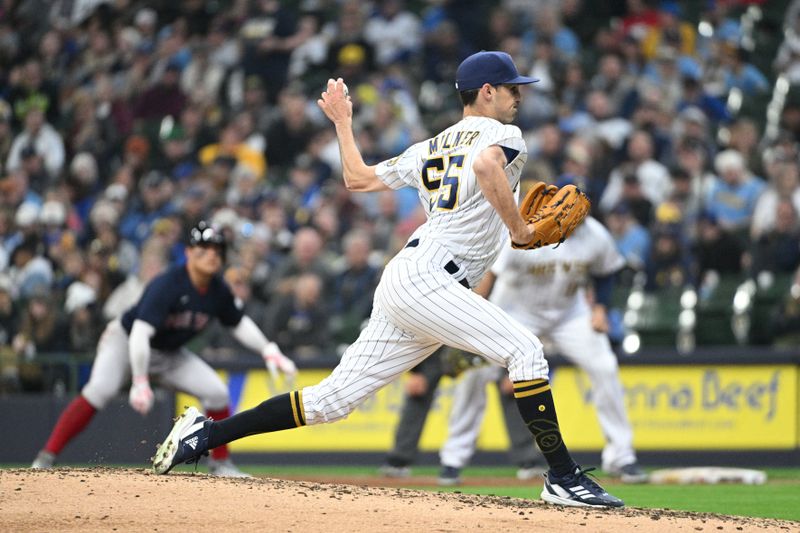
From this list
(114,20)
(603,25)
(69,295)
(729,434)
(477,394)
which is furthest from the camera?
(114,20)

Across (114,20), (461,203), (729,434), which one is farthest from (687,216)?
(114,20)

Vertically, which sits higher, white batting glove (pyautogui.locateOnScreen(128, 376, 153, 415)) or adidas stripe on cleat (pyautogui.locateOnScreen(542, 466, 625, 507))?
white batting glove (pyautogui.locateOnScreen(128, 376, 153, 415))

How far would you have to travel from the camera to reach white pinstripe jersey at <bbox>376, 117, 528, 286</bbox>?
6.39m

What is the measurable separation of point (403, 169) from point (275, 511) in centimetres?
182

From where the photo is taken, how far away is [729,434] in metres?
11.8

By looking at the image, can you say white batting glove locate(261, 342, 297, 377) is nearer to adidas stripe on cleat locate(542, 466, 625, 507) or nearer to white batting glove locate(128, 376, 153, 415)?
white batting glove locate(128, 376, 153, 415)

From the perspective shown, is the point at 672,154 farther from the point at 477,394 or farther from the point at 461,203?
the point at 461,203

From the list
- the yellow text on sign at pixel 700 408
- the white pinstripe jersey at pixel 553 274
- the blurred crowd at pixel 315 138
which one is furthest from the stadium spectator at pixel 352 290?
the white pinstripe jersey at pixel 553 274

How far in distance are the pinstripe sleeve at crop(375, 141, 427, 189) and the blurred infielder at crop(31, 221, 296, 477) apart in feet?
8.73

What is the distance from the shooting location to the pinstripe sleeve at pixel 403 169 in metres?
6.70

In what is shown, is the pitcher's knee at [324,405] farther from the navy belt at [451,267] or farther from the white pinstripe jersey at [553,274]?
the white pinstripe jersey at [553,274]

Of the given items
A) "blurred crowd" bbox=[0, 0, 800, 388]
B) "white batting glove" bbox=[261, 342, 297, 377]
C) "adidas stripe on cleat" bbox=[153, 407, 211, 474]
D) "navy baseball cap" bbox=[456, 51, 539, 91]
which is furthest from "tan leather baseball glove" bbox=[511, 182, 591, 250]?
"blurred crowd" bbox=[0, 0, 800, 388]

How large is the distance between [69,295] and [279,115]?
137 inches

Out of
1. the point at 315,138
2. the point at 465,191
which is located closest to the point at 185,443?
the point at 465,191
